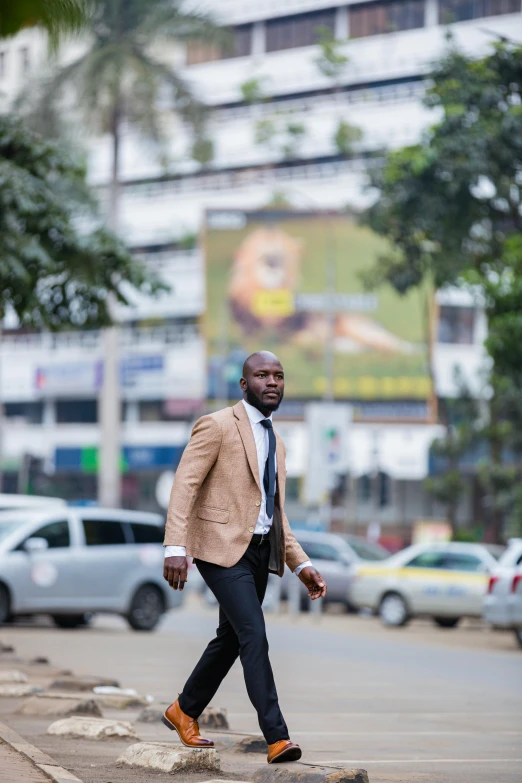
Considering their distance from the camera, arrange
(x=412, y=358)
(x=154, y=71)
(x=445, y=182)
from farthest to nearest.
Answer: (x=412, y=358) < (x=154, y=71) < (x=445, y=182)

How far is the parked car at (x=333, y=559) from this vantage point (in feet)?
104

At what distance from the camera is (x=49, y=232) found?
1750 centimetres

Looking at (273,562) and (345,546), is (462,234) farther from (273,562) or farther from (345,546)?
(273,562)

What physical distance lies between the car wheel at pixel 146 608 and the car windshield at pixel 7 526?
2.16 m

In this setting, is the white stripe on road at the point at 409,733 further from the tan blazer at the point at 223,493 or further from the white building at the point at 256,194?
the white building at the point at 256,194

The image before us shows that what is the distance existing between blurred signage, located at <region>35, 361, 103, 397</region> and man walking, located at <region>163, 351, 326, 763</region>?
210 ft

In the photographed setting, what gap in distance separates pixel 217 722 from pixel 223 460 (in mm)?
2717

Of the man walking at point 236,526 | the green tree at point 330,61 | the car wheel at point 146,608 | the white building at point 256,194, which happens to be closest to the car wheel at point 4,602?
the car wheel at point 146,608

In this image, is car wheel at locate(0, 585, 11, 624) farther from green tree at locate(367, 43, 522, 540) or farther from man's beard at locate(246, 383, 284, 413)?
man's beard at locate(246, 383, 284, 413)

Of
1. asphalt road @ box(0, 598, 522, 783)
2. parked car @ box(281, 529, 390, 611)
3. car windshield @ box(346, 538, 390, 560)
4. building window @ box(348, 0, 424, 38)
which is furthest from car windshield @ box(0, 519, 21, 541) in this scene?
building window @ box(348, 0, 424, 38)

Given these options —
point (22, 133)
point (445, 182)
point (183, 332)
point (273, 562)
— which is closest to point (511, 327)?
point (445, 182)

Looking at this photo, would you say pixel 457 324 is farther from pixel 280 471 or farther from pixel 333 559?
pixel 280 471

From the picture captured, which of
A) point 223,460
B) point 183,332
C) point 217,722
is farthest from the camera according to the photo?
point 183,332

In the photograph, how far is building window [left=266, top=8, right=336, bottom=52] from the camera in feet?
222
